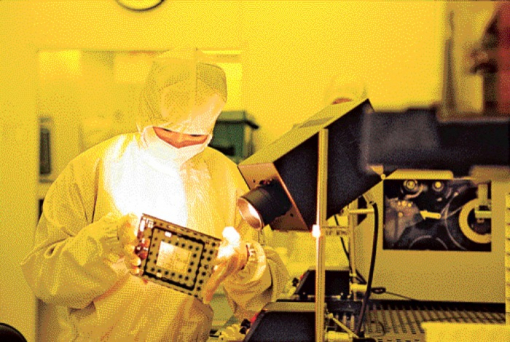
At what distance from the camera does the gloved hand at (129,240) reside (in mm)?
1283

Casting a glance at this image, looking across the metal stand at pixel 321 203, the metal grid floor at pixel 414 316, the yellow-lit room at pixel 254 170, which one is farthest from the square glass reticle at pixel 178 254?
the metal grid floor at pixel 414 316

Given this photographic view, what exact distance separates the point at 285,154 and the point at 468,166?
364mm

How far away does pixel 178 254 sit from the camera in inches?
46.1

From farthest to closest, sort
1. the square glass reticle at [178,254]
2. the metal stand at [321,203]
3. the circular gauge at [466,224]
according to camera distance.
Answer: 1. the circular gauge at [466,224]
2. the square glass reticle at [178,254]
3. the metal stand at [321,203]

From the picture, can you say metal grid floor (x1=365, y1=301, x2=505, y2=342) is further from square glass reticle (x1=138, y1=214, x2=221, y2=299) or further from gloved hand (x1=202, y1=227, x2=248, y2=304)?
square glass reticle (x1=138, y1=214, x2=221, y2=299)

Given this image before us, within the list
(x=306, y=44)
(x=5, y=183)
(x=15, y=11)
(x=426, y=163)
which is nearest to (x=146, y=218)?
(x=426, y=163)

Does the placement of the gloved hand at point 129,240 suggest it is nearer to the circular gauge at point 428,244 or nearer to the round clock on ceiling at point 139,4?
the circular gauge at point 428,244

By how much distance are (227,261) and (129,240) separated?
0.23 metres

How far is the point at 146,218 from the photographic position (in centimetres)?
119

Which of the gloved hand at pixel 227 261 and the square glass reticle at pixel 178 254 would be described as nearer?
the square glass reticle at pixel 178 254

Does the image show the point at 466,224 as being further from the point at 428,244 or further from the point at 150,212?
the point at 150,212

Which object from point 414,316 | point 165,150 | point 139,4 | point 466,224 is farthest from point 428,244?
point 139,4

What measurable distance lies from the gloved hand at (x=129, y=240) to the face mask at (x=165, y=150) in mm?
266

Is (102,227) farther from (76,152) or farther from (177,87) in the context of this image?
(76,152)
